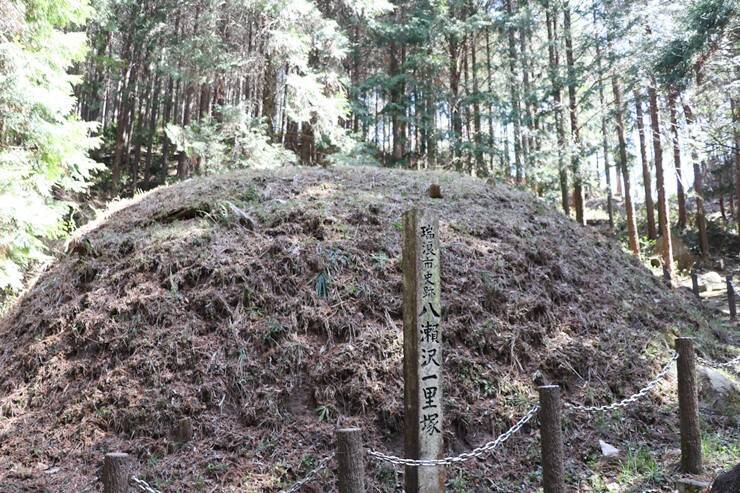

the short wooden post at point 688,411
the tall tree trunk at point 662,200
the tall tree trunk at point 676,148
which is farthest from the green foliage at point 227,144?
the tall tree trunk at point 662,200

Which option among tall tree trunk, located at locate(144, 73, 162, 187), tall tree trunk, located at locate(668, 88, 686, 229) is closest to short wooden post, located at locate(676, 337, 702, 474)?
tall tree trunk, located at locate(668, 88, 686, 229)

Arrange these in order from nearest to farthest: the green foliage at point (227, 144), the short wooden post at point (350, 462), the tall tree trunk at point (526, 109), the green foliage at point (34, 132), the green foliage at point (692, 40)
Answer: the short wooden post at point (350, 462), the green foliage at point (34, 132), the green foliage at point (692, 40), the green foliage at point (227, 144), the tall tree trunk at point (526, 109)

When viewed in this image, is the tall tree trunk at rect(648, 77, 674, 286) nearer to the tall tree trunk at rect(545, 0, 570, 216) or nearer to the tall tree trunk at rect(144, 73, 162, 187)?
the tall tree trunk at rect(545, 0, 570, 216)

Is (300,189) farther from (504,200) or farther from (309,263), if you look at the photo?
(504,200)

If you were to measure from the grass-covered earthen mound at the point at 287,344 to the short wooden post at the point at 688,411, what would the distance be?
0.84 metres

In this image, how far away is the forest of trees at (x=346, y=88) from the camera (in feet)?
27.9

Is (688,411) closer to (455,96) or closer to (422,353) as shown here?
(422,353)

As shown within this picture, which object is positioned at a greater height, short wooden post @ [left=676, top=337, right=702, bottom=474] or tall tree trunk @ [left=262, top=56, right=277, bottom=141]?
tall tree trunk @ [left=262, top=56, right=277, bottom=141]

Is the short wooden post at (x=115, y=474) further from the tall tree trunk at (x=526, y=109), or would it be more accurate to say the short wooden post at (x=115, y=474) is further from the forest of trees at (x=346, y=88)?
the tall tree trunk at (x=526, y=109)

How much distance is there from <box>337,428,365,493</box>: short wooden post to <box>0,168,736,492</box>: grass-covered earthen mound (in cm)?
137

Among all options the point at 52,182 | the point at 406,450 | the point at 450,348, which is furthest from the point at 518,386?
the point at 52,182

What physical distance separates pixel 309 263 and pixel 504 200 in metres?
4.44

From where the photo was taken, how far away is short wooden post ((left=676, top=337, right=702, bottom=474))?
14.5ft

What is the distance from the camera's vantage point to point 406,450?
156 inches
